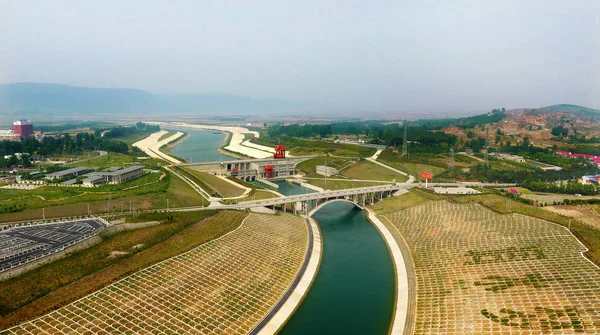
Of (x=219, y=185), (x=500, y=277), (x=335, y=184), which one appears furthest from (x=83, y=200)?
(x=500, y=277)

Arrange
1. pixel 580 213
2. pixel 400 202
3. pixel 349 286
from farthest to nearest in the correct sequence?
pixel 400 202 → pixel 580 213 → pixel 349 286

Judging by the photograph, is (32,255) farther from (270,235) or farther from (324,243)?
(324,243)

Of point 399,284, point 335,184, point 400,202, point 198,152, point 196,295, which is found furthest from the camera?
point 198,152

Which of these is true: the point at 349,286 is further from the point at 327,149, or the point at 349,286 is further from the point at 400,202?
the point at 327,149

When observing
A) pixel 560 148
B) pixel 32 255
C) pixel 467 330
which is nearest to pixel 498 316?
pixel 467 330

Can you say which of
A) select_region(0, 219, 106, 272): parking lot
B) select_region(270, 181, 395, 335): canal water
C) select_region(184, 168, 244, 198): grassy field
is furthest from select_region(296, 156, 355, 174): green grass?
select_region(0, 219, 106, 272): parking lot
